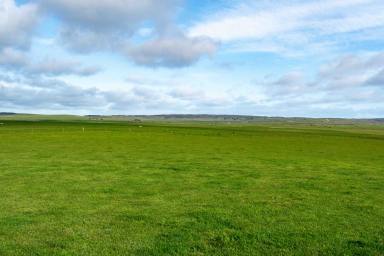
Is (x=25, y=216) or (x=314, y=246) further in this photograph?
(x=25, y=216)

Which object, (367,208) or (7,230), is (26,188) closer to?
(7,230)

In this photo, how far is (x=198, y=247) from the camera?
476 inches

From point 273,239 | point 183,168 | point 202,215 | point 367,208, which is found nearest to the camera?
point 273,239

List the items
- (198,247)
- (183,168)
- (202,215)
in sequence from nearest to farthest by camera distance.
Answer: (198,247)
(202,215)
(183,168)

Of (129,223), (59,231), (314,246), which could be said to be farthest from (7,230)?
(314,246)

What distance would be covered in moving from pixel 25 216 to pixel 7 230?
1.89 m

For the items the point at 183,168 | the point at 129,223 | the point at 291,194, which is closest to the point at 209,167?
the point at 183,168

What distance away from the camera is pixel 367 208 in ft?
57.8

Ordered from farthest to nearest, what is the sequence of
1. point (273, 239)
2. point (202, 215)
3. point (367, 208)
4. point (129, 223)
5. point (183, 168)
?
point (183, 168) < point (367, 208) < point (202, 215) < point (129, 223) < point (273, 239)

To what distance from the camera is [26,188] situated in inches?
817

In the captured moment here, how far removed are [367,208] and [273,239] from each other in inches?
258

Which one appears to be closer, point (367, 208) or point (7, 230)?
point (7, 230)

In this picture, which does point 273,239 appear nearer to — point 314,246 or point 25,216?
Answer: point 314,246

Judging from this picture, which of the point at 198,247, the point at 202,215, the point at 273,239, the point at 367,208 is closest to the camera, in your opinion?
the point at 198,247
